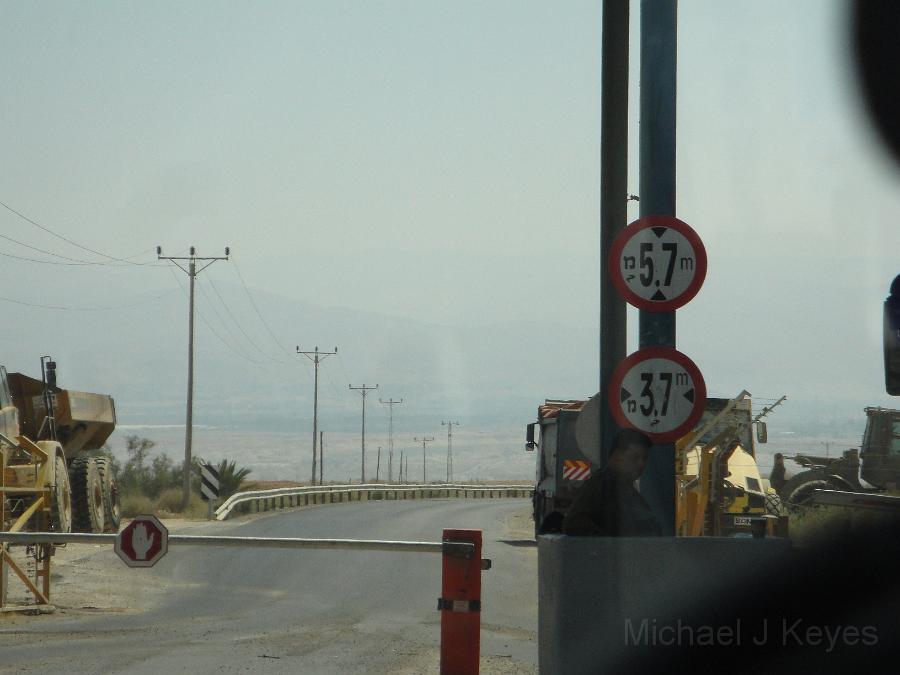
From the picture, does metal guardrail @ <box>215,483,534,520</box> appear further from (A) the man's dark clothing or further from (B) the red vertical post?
(A) the man's dark clothing

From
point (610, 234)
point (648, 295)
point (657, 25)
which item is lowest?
point (648, 295)

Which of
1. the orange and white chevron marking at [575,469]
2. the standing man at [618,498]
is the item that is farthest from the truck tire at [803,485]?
the standing man at [618,498]

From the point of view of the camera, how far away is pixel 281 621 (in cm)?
1404

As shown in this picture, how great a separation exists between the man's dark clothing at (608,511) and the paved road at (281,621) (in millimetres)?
3682

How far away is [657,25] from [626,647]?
4569 millimetres

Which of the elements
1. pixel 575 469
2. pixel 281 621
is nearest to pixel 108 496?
pixel 575 469

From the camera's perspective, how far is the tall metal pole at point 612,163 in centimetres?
920

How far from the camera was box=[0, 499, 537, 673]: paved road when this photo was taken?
35.0 ft

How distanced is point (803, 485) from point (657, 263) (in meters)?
18.9

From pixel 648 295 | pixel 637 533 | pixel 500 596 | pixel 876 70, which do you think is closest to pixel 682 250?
pixel 648 295

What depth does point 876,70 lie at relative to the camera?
1065 cm

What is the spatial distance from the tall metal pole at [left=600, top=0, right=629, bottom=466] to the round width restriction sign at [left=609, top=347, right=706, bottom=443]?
3.87 feet

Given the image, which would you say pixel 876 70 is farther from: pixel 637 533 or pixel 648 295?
pixel 637 533

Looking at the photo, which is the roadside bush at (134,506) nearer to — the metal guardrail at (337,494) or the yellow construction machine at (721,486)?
the metal guardrail at (337,494)
